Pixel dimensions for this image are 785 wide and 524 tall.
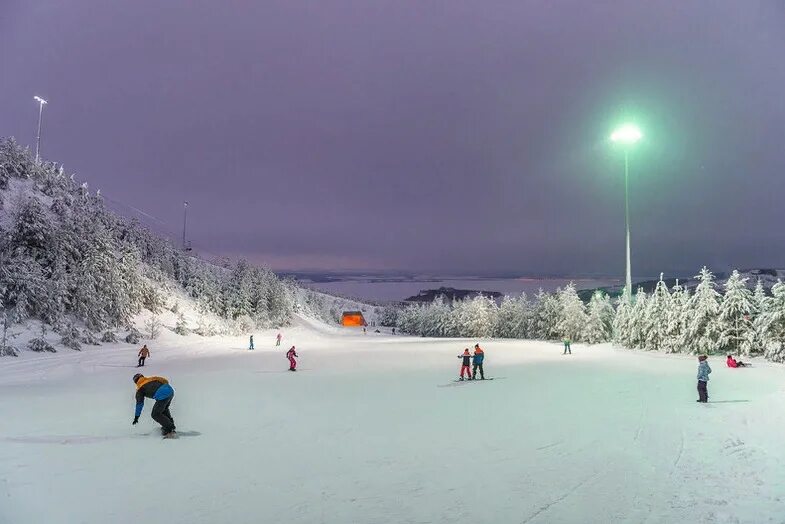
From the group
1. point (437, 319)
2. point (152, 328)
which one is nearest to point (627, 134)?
point (152, 328)

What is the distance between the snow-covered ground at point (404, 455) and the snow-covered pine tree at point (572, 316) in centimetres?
4715

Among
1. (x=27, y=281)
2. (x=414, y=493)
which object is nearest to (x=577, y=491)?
(x=414, y=493)

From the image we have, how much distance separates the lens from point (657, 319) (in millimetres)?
44781

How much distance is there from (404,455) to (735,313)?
36.4m

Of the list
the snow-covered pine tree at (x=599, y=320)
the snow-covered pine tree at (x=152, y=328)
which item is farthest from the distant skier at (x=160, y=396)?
the snow-covered pine tree at (x=599, y=320)

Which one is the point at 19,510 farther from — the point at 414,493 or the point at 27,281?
the point at 27,281

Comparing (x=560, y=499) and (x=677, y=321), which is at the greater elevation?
(x=677, y=321)

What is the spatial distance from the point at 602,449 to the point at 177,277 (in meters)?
96.2

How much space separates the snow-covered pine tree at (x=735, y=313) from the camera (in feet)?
121

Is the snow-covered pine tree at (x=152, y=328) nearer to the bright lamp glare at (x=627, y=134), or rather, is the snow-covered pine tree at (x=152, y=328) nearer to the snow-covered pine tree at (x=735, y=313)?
the bright lamp glare at (x=627, y=134)

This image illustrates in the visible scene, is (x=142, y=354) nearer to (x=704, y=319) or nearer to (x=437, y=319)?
(x=704, y=319)

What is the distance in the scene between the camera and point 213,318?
272 feet

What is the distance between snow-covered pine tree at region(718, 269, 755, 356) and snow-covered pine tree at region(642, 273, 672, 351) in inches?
223

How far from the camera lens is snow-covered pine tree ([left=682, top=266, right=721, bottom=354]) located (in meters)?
38.3
